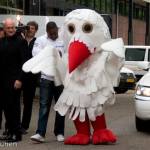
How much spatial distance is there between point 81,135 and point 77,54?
4.24ft

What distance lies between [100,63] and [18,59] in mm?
1295

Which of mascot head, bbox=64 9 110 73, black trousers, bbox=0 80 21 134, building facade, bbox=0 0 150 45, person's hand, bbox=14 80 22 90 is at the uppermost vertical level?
building facade, bbox=0 0 150 45

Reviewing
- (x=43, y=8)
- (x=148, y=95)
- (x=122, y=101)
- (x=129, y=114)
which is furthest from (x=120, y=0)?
(x=148, y=95)

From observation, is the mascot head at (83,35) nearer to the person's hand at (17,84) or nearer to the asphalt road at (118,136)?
the person's hand at (17,84)

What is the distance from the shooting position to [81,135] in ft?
31.5

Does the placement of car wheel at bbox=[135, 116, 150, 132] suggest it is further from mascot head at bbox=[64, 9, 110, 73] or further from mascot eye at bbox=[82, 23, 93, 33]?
mascot eye at bbox=[82, 23, 93, 33]

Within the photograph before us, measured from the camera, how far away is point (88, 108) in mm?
9500

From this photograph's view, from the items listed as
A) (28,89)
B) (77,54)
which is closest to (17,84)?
(77,54)

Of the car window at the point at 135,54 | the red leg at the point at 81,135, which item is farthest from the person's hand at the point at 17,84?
the car window at the point at 135,54

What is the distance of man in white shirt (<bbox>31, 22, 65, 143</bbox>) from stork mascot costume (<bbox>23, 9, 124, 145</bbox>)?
16 centimetres

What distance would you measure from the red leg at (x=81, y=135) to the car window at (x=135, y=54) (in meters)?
13.6

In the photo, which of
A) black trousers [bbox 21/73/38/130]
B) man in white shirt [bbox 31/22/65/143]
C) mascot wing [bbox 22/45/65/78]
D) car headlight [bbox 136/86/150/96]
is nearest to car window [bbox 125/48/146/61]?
car headlight [bbox 136/86/150/96]

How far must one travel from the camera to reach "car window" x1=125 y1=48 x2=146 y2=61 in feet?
76.0

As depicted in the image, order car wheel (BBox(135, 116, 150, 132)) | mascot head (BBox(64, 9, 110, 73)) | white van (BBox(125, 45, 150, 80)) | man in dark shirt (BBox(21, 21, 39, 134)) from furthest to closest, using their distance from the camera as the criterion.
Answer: white van (BBox(125, 45, 150, 80))
car wheel (BBox(135, 116, 150, 132))
man in dark shirt (BBox(21, 21, 39, 134))
mascot head (BBox(64, 9, 110, 73))
